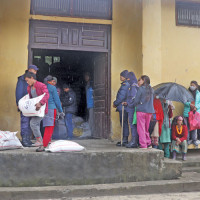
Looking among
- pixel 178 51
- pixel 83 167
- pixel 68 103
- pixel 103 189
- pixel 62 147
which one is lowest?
pixel 103 189

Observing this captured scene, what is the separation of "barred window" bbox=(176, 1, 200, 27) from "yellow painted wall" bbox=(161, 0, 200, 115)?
15 centimetres

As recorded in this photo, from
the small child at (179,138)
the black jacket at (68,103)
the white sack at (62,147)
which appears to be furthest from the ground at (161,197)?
the black jacket at (68,103)

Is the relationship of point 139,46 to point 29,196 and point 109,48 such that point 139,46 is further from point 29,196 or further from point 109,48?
point 29,196

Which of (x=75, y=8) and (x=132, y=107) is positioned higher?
(x=75, y=8)

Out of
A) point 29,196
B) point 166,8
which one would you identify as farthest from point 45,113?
point 166,8

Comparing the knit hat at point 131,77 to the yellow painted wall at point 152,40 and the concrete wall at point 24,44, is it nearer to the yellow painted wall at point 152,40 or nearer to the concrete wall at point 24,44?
the yellow painted wall at point 152,40

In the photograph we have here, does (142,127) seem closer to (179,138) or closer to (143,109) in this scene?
(143,109)

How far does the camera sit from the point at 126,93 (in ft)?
20.0

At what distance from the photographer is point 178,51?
26.3ft

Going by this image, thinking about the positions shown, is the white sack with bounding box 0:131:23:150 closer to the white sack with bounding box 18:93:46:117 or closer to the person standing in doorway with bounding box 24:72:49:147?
the person standing in doorway with bounding box 24:72:49:147

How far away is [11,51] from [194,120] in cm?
476

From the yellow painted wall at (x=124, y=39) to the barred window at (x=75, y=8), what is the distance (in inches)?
10.4

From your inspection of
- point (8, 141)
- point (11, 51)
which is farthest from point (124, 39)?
point (8, 141)

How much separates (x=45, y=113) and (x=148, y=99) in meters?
1.87
